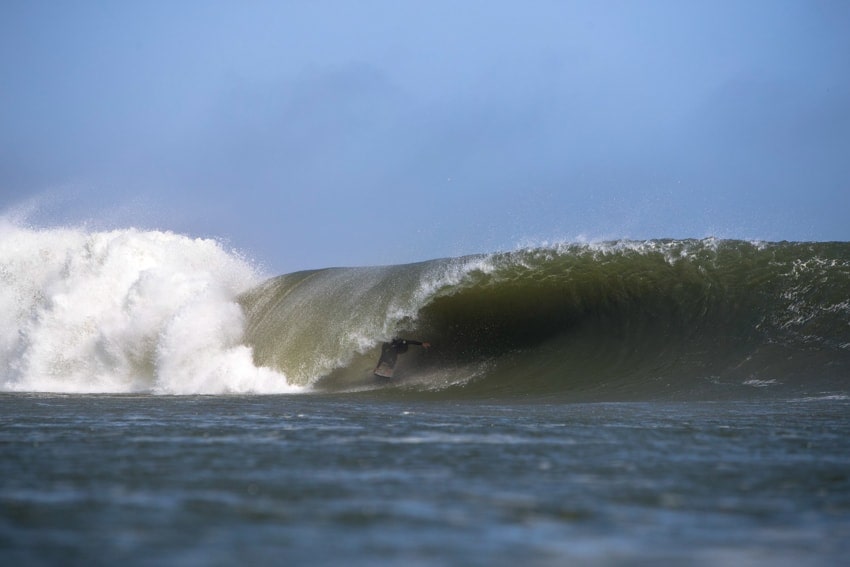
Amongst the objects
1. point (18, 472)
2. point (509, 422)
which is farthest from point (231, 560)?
point (509, 422)

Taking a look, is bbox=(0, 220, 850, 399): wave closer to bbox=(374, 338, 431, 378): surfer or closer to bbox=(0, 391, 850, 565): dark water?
bbox=(374, 338, 431, 378): surfer

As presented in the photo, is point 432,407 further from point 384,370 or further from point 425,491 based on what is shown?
point 425,491

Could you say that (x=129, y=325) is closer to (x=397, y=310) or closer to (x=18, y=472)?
(x=397, y=310)

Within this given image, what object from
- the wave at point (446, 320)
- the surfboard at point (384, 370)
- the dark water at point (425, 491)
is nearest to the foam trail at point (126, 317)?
the wave at point (446, 320)

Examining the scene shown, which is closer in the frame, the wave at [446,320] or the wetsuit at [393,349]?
the wave at [446,320]

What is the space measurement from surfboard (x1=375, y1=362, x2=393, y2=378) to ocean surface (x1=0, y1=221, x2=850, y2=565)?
217 millimetres

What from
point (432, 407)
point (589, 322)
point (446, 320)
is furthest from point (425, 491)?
point (446, 320)

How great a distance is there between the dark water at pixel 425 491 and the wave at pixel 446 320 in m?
6.03

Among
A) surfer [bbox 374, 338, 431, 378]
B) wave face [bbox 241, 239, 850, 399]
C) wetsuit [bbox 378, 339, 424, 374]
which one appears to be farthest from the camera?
wetsuit [bbox 378, 339, 424, 374]

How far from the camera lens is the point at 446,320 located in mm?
18625

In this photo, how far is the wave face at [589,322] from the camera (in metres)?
14.9

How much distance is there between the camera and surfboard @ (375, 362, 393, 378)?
17.5 m

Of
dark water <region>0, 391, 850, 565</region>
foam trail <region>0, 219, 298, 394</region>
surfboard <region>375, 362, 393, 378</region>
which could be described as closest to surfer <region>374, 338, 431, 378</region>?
surfboard <region>375, 362, 393, 378</region>

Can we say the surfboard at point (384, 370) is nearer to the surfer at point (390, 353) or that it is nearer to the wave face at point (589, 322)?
the surfer at point (390, 353)
